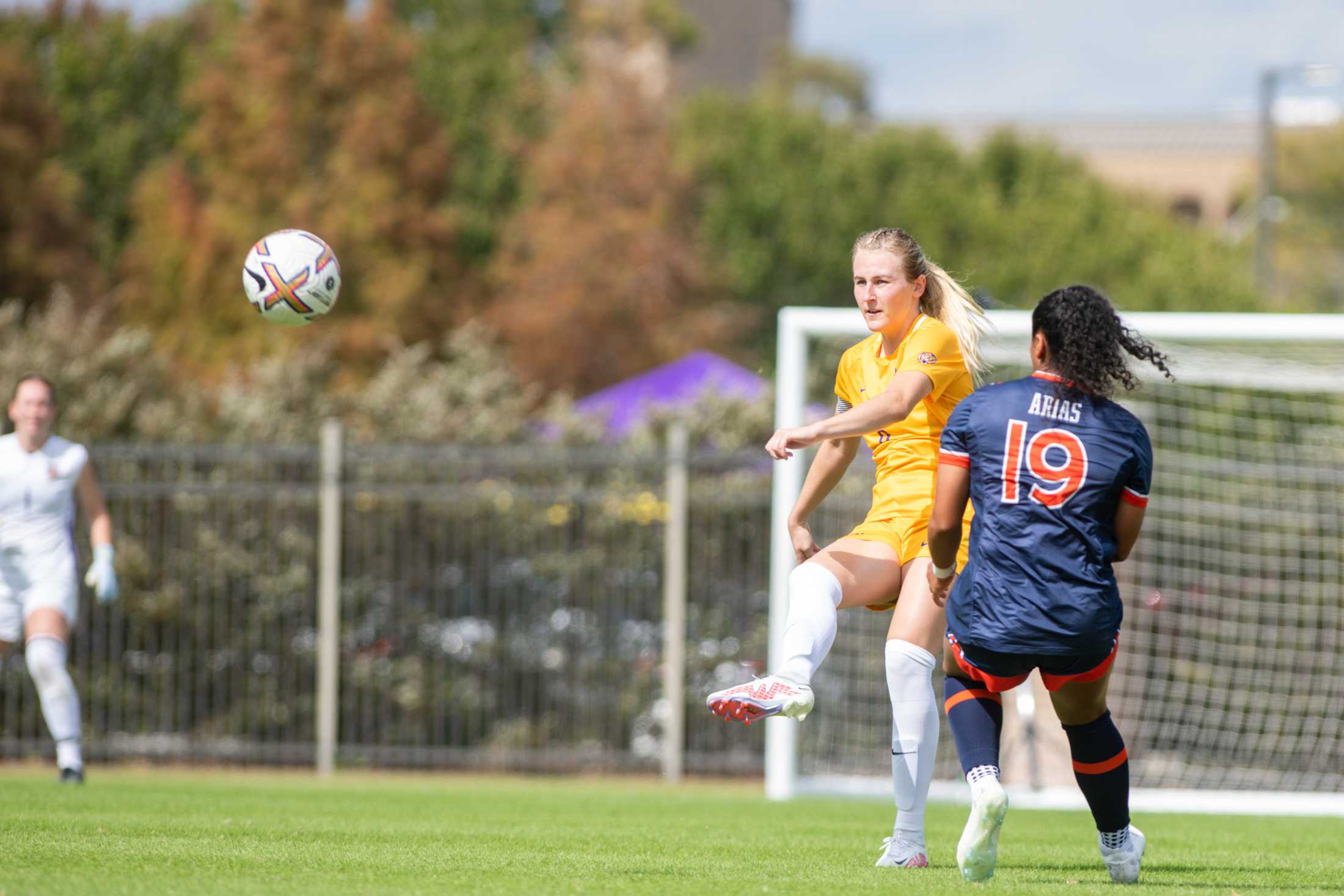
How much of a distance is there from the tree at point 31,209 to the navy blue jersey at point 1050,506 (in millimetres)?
23372

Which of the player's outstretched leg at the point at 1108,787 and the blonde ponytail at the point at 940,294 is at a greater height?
the blonde ponytail at the point at 940,294

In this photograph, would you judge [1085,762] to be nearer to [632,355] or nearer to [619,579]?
[619,579]

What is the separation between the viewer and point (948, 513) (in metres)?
5.46

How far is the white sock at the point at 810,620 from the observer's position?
Result: 5828 mm

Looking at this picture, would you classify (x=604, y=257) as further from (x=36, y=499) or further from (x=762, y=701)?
(x=762, y=701)

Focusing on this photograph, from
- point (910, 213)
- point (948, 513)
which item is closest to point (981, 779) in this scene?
point (948, 513)

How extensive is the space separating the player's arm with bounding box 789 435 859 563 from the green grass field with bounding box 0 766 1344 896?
3.96ft

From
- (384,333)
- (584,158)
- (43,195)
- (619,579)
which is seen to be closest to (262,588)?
(619,579)

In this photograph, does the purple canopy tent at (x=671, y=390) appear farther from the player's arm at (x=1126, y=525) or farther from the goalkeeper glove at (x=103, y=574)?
the player's arm at (x=1126, y=525)

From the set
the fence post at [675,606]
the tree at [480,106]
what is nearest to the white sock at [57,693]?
the fence post at [675,606]

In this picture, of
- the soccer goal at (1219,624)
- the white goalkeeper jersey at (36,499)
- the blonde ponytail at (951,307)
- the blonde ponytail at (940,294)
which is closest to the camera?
the blonde ponytail at (940,294)

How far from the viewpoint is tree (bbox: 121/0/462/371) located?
25.6 m

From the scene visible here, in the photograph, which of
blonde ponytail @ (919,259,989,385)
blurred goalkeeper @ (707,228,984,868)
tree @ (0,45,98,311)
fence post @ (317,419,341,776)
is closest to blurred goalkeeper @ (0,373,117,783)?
fence post @ (317,419,341,776)

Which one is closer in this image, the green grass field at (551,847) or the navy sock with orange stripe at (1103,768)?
the green grass field at (551,847)
